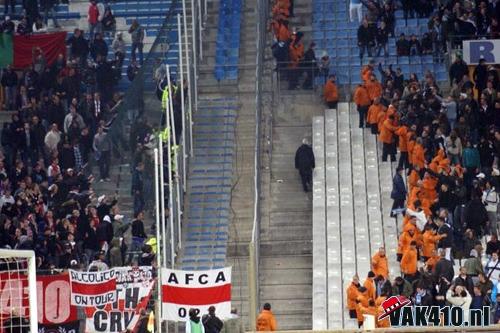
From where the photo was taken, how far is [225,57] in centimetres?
6203

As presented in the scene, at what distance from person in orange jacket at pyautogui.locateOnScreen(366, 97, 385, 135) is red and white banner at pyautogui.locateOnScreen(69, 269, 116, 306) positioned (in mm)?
11753

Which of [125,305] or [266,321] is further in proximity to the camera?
[266,321]

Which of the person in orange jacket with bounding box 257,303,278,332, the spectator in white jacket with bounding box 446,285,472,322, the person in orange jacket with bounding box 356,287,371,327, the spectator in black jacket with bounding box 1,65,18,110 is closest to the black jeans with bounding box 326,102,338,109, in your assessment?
the spectator in black jacket with bounding box 1,65,18,110

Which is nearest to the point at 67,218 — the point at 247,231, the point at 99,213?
the point at 99,213

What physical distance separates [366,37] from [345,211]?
732cm

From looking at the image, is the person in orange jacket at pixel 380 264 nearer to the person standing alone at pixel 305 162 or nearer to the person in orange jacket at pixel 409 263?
the person in orange jacket at pixel 409 263

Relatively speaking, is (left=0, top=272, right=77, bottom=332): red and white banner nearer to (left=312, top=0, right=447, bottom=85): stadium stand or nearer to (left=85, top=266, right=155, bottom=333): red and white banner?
(left=85, top=266, right=155, bottom=333): red and white banner

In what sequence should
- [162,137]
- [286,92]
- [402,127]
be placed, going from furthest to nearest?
1. [286,92]
2. [402,127]
3. [162,137]

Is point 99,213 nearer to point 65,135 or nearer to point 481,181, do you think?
point 65,135

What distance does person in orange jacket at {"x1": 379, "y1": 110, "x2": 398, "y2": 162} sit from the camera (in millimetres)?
56188

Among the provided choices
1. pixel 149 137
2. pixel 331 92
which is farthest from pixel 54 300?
pixel 331 92

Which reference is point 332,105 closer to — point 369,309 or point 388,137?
point 388,137

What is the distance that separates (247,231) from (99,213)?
395 centimetres

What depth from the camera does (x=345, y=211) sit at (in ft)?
182
